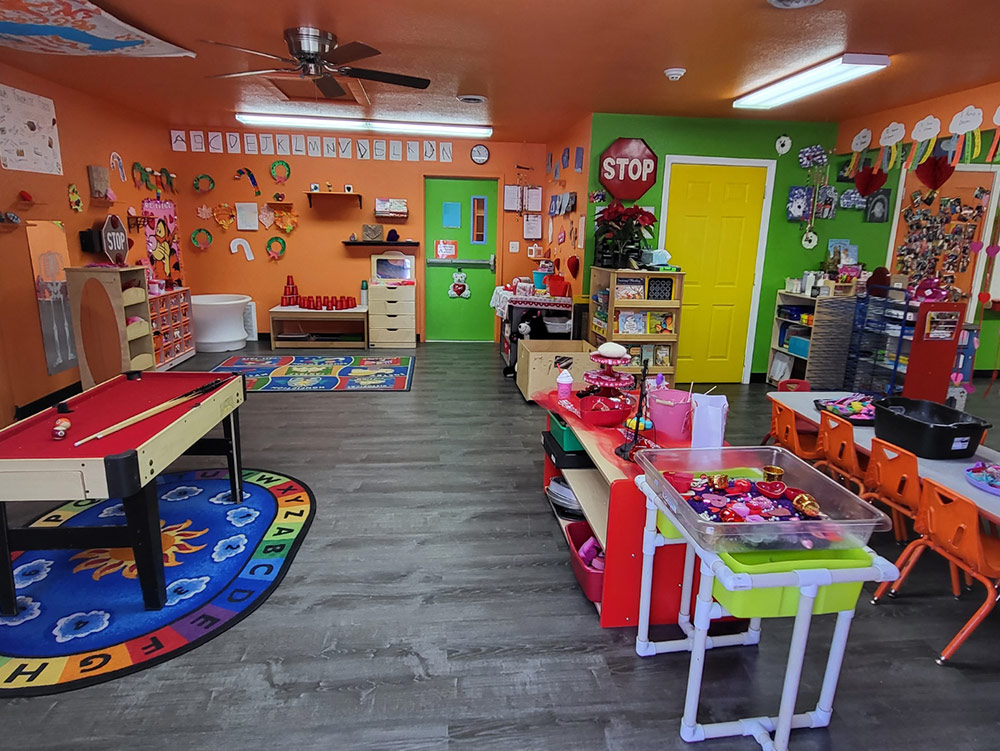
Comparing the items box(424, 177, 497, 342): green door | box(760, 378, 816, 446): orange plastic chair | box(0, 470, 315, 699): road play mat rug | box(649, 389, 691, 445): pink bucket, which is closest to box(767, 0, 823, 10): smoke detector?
box(649, 389, 691, 445): pink bucket

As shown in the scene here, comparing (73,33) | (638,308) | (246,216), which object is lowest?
(638,308)

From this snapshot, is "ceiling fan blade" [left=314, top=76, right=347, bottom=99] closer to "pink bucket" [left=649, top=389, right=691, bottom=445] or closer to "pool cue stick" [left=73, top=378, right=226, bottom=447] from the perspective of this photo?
"pool cue stick" [left=73, top=378, right=226, bottom=447]

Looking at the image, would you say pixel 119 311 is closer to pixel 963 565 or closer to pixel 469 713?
pixel 469 713

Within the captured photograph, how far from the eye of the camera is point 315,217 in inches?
304

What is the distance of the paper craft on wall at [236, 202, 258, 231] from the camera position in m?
7.54

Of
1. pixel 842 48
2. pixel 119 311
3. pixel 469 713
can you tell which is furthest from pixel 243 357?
pixel 842 48

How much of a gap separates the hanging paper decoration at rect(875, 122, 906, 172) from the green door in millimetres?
4361

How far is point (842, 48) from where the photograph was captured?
138 inches

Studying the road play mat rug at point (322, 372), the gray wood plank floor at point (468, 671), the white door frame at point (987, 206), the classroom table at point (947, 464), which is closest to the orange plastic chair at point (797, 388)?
the classroom table at point (947, 464)

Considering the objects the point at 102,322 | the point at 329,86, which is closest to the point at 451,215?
the point at 329,86

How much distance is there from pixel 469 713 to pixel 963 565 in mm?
1920

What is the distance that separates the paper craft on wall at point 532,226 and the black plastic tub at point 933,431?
18.3 ft

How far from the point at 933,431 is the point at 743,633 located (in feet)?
4.09

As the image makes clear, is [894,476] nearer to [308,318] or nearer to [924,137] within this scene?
[924,137]
